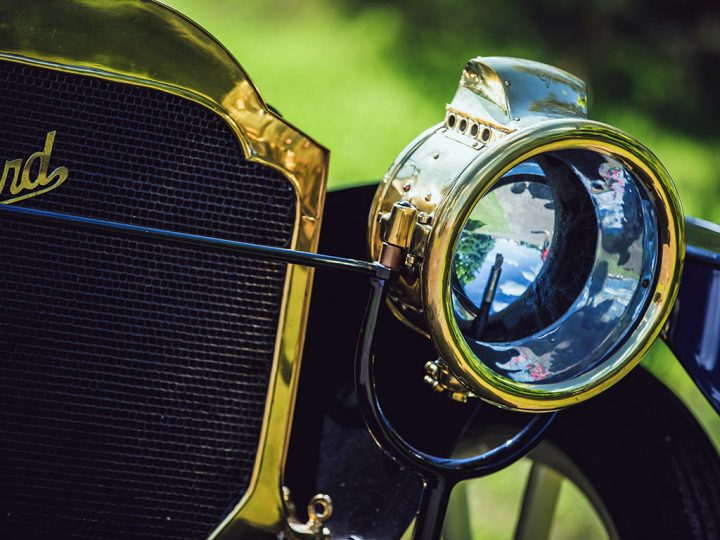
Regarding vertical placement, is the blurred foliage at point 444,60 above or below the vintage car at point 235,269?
above

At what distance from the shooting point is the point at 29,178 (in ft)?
3.59

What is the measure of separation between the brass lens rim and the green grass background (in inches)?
72.7

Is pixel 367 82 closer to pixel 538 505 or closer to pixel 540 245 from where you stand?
pixel 538 505

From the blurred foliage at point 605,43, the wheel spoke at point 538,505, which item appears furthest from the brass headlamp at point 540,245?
the blurred foliage at point 605,43

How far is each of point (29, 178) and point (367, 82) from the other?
3.19 m

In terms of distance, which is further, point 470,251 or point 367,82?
point 367,82

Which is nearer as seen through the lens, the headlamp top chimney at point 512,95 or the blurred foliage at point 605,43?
the headlamp top chimney at point 512,95

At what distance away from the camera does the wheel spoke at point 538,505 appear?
161 centimetres

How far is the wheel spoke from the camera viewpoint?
1.61 meters

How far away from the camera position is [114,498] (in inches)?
47.0

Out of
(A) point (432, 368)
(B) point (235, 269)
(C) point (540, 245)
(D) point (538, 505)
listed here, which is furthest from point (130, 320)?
(D) point (538, 505)

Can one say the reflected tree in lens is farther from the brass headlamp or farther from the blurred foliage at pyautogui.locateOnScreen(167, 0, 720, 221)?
the blurred foliage at pyautogui.locateOnScreen(167, 0, 720, 221)

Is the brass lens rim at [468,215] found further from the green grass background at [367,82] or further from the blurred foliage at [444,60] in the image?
the blurred foliage at [444,60]

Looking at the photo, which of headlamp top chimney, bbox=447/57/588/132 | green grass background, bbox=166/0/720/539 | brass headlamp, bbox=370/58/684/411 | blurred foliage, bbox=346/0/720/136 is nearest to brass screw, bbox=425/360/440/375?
brass headlamp, bbox=370/58/684/411
